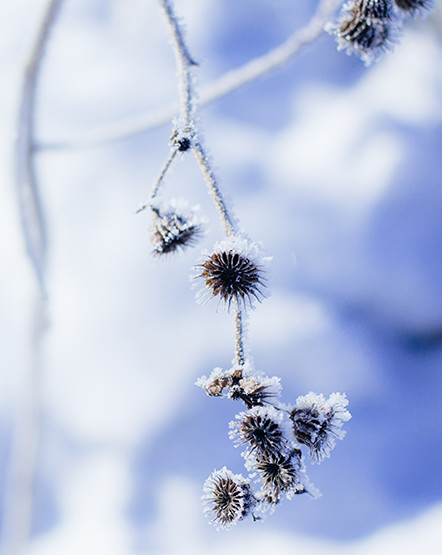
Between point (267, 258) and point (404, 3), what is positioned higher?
point (404, 3)

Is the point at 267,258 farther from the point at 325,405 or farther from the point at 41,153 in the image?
the point at 41,153

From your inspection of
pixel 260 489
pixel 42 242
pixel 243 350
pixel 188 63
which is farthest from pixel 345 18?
pixel 42 242

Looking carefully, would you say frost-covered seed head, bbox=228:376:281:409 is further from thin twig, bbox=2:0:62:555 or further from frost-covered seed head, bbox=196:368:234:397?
thin twig, bbox=2:0:62:555

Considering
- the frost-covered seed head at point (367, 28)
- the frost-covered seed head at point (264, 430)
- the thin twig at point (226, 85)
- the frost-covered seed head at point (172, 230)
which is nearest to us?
the frost-covered seed head at point (264, 430)

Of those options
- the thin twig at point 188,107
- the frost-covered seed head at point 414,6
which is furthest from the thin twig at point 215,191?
the frost-covered seed head at point 414,6

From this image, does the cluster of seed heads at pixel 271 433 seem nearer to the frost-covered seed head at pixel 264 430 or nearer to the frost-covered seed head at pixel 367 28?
the frost-covered seed head at pixel 264 430

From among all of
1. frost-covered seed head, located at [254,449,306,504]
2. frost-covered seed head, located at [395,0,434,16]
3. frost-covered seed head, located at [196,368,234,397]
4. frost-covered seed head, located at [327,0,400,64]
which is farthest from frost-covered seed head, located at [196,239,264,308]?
frost-covered seed head, located at [395,0,434,16]
